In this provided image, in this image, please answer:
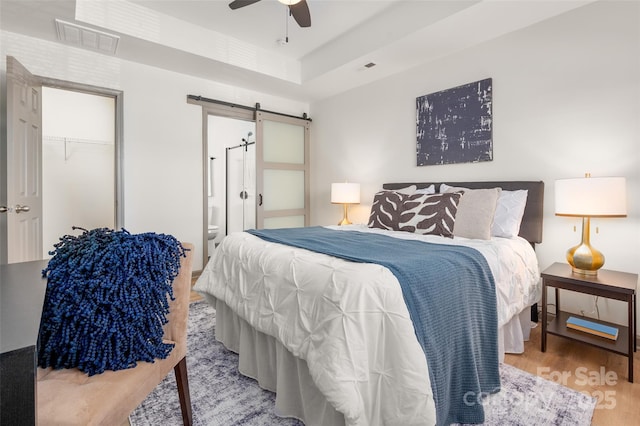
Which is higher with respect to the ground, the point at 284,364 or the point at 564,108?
the point at 564,108

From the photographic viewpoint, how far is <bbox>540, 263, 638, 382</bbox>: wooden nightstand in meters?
1.83

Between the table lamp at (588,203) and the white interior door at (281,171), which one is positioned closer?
the table lamp at (588,203)

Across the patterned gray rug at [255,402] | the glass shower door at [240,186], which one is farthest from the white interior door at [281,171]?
the patterned gray rug at [255,402]

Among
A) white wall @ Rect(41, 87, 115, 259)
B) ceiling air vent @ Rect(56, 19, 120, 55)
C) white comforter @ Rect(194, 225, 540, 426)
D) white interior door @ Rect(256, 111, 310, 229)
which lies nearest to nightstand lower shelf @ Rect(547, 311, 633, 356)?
white comforter @ Rect(194, 225, 540, 426)

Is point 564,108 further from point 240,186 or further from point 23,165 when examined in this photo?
point 240,186

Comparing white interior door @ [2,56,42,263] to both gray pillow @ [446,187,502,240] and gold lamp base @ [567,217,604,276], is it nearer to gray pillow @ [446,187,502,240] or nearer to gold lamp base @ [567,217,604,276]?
gray pillow @ [446,187,502,240]

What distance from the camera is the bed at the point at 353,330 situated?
1.17 meters

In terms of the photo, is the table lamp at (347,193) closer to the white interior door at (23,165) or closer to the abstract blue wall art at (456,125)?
the abstract blue wall art at (456,125)

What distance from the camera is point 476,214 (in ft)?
8.01

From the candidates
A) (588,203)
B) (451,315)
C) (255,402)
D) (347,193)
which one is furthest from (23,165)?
(588,203)

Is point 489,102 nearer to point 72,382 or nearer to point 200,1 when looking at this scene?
point 200,1

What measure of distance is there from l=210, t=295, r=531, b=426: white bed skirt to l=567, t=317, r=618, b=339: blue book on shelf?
0.93 ft

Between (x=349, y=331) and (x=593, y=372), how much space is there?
1784mm

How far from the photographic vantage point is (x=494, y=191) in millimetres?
2520
